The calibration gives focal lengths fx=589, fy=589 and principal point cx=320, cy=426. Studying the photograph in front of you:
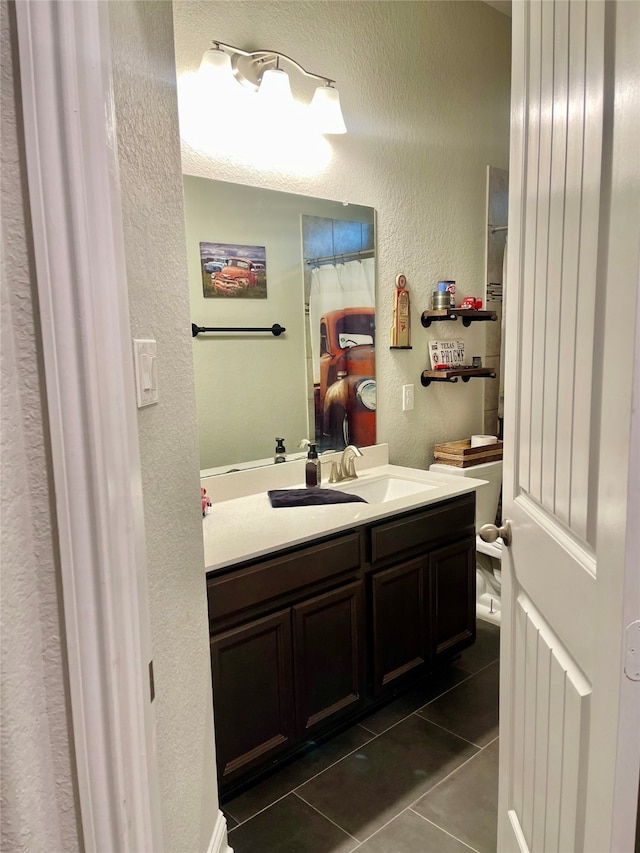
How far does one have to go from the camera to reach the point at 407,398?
2.86 m

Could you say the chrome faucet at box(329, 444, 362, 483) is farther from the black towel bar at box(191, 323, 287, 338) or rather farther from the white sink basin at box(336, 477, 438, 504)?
the black towel bar at box(191, 323, 287, 338)

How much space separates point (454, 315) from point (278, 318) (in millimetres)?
947

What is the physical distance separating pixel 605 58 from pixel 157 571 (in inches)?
41.6

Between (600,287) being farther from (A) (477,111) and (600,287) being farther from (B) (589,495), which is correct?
(A) (477,111)

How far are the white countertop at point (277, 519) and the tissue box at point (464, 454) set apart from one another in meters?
0.39

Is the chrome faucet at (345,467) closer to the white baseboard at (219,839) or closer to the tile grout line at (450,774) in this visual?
the tile grout line at (450,774)

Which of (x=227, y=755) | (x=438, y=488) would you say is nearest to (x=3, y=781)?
(x=227, y=755)

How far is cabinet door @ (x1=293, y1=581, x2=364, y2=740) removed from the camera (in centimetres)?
184

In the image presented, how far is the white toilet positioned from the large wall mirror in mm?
561

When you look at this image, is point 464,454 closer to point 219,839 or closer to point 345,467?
point 345,467

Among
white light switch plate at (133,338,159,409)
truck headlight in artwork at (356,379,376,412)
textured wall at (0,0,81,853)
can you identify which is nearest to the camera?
textured wall at (0,0,81,853)

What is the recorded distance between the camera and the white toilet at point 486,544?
286 centimetres

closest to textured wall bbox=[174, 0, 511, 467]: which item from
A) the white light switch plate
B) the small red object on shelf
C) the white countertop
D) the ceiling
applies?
the ceiling

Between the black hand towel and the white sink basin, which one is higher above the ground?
the black hand towel
